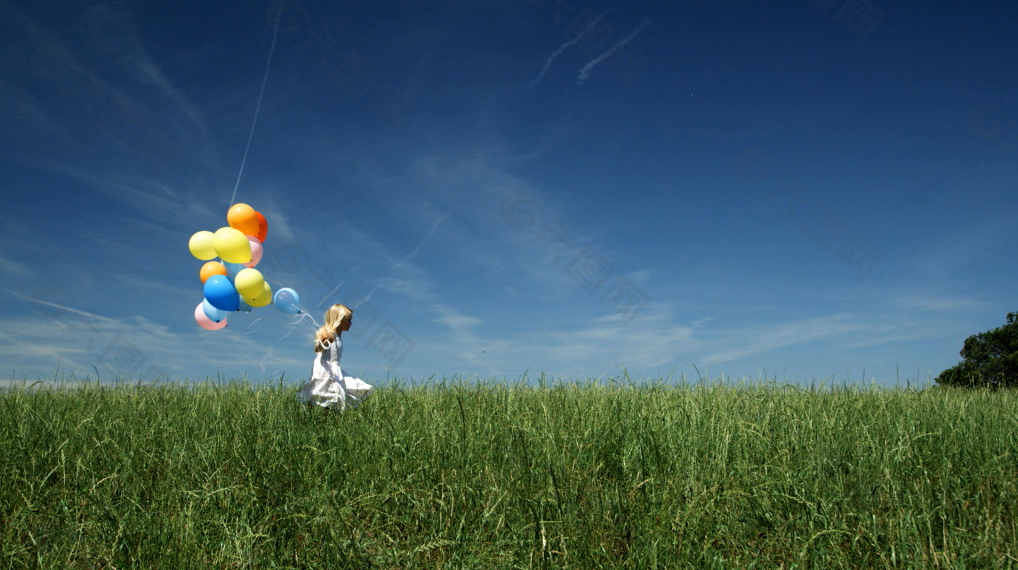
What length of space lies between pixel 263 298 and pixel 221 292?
1.67 feet

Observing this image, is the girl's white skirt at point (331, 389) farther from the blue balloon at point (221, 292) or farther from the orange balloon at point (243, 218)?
the orange balloon at point (243, 218)

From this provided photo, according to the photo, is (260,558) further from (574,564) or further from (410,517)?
(574,564)

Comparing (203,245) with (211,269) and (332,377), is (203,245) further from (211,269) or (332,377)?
(332,377)

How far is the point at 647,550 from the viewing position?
2986 mm

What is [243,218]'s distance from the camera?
25.5 ft

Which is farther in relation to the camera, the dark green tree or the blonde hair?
the dark green tree

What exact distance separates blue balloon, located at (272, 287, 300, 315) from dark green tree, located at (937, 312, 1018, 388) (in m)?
19.5

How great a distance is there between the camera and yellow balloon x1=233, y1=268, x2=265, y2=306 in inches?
279

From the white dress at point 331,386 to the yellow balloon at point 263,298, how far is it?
139 cm

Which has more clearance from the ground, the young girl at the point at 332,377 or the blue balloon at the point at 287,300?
the blue balloon at the point at 287,300

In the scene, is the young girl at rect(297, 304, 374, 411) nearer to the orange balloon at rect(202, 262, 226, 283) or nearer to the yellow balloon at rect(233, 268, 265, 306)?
the yellow balloon at rect(233, 268, 265, 306)

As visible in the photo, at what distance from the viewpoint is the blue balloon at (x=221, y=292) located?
23.4 ft

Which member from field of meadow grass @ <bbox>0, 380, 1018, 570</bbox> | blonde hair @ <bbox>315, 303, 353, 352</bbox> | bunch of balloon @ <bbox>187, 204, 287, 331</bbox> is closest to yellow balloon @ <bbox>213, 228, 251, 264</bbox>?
bunch of balloon @ <bbox>187, 204, 287, 331</bbox>

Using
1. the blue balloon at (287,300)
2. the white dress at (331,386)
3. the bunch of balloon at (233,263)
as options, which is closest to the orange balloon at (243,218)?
the bunch of balloon at (233,263)
